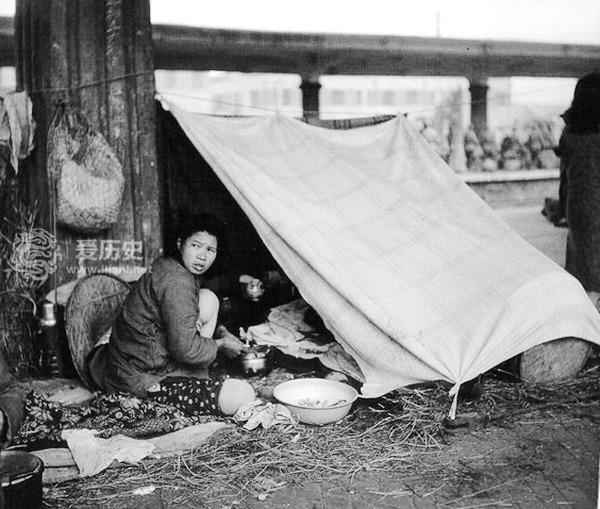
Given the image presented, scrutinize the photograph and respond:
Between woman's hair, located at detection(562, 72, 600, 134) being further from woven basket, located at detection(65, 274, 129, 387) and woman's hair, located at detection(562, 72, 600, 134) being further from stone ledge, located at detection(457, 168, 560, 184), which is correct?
stone ledge, located at detection(457, 168, 560, 184)

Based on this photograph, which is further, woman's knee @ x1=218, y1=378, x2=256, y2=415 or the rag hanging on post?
the rag hanging on post

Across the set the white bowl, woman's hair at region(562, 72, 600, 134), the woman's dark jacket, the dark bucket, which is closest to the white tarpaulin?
the white bowl

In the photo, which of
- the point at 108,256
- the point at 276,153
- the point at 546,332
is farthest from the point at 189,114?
the point at 546,332

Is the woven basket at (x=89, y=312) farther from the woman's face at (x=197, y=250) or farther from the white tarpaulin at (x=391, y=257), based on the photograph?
the white tarpaulin at (x=391, y=257)

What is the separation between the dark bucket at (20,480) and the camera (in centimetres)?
266

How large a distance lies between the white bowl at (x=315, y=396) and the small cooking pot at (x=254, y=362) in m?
0.44

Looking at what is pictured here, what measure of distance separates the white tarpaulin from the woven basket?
1.07m

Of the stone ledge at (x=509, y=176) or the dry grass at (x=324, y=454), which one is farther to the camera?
the stone ledge at (x=509, y=176)

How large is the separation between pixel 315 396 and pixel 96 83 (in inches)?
102

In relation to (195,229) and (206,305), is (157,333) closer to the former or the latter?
(206,305)

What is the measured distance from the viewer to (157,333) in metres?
3.89

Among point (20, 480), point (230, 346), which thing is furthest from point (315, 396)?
point (20, 480)

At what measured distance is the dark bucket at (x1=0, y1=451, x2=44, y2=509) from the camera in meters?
2.66

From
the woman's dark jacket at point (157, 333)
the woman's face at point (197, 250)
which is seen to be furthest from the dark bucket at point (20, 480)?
the woman's face at point (197, 250)
